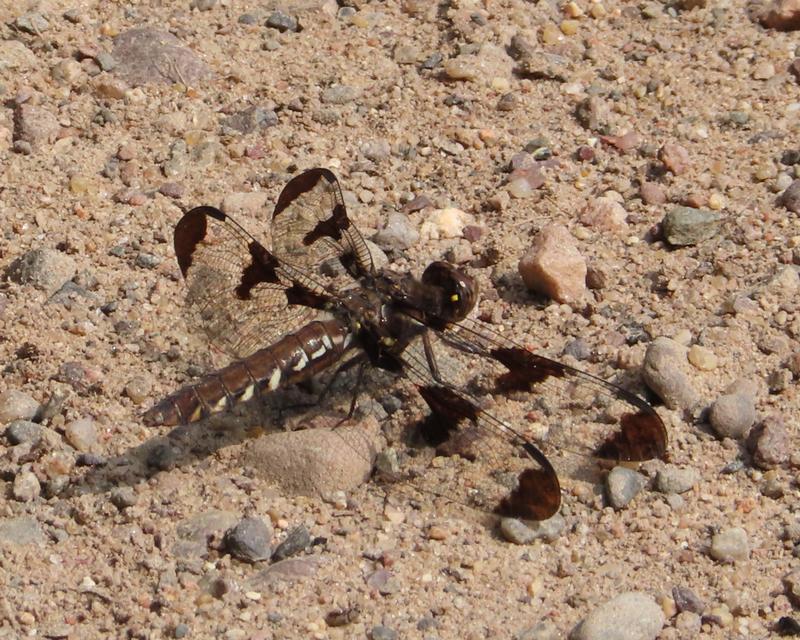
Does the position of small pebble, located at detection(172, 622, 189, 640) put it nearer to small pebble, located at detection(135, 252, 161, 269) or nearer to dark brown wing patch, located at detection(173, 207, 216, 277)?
dark brown wing patch, located at detection(173, 207, 216, 277)

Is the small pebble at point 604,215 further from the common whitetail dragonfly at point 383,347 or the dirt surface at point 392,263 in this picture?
the common whitetail dragonfly at point 383,347

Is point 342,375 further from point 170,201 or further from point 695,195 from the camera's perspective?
point 695,195

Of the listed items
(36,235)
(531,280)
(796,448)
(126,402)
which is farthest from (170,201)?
(796,448)

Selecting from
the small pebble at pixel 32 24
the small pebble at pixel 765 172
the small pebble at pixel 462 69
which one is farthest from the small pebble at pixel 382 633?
the small pebble at pixel 32 24

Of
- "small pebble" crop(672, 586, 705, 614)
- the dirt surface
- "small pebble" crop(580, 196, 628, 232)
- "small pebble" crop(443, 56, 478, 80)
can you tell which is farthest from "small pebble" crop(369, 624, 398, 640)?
"small pebble" crop(443, 56, 478, 80)

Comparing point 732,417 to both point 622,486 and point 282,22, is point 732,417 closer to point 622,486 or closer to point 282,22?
point 622,486

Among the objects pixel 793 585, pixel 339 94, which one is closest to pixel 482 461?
pixel 793 585

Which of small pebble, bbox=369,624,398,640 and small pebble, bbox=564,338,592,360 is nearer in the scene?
small pebble, bbox=369,624,398,640
